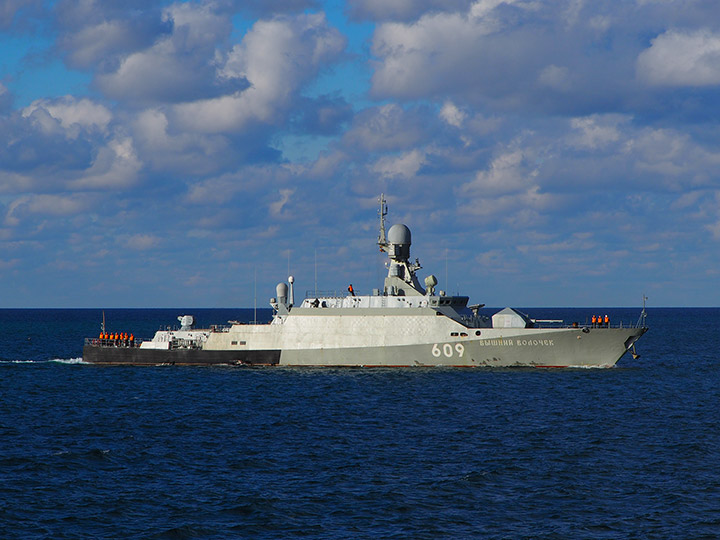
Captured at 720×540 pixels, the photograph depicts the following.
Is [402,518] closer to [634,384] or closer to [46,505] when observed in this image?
[46,505]

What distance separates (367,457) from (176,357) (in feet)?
104

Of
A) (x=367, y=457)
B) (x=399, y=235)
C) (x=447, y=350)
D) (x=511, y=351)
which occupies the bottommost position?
(x=367, y=457)

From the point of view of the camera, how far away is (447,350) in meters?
51.2

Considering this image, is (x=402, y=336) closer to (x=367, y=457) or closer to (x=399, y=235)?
(x=399, y=235)

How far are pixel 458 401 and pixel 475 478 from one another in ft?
50.6

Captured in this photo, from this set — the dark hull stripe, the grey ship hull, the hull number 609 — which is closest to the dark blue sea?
the grey ship hull

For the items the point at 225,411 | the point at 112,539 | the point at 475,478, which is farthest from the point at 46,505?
the point at 225,411

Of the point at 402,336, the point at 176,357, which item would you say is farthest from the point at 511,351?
the point at 176,357

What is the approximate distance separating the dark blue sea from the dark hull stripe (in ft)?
11.8

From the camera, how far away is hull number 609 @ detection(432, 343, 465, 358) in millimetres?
51000

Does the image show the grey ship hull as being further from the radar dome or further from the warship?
the radar dome

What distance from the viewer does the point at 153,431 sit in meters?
35.8

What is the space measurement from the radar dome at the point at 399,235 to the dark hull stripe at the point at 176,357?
36.3 feet

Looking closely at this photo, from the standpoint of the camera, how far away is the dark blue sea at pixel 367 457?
→ 22641 mm
